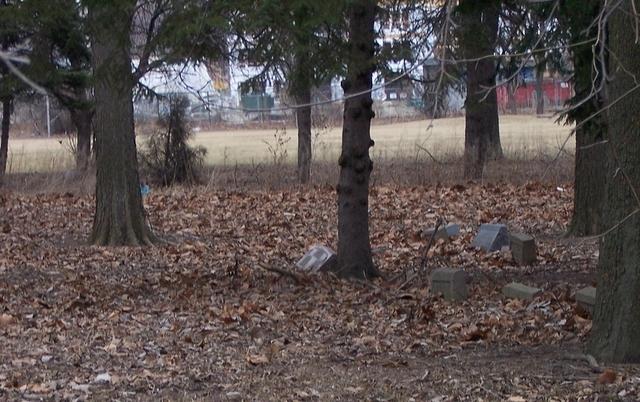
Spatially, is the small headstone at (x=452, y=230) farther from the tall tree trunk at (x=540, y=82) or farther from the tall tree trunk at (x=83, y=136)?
the tall tree trunk at (x=83, y=136)

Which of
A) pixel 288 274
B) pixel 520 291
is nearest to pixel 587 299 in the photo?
pixel 520 291

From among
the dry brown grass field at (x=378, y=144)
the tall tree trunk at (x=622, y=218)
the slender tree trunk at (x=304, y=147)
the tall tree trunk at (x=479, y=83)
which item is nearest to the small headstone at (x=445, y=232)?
the tall tree trunk at (x=479, y=83)

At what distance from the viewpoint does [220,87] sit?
1634 centimetres

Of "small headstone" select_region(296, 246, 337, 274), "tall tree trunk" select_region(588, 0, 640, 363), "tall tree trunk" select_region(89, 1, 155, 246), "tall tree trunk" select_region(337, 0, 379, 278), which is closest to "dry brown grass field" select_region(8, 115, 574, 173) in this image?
"tall tree trunk" select_region(89, 1, 155, 246)

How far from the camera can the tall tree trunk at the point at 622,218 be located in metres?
6.73

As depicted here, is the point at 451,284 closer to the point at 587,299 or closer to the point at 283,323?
the point at 587,299

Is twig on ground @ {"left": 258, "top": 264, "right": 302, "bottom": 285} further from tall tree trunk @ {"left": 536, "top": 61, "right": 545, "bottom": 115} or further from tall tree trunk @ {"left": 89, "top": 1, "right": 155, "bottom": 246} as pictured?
tall tree trunk @ {"left": 89, "top": 1, "right": 155, "bottom": 246}

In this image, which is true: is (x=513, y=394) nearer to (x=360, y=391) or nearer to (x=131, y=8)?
(x=360, y=391)

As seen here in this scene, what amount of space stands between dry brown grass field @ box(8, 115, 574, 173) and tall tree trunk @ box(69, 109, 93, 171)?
1.46 meters

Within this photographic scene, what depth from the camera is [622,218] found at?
6.83 metres

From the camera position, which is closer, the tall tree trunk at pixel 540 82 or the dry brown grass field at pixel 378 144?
the tall tree trunk at pixel 540 82

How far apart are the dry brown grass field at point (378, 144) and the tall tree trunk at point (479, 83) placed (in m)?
0.98

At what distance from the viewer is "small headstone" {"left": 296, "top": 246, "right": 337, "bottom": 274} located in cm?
1153

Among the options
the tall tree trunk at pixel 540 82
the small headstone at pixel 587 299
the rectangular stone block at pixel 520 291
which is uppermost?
the tall tree trunk at pixel 540 82
